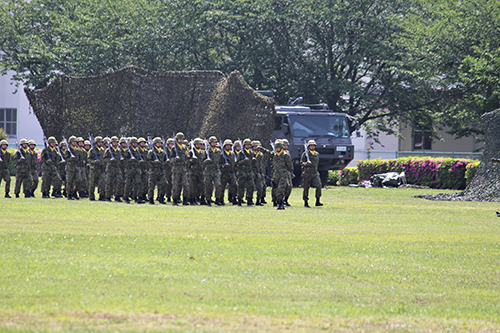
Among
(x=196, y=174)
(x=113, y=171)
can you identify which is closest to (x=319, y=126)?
(x=196, y=174)

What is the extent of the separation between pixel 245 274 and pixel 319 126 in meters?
19.5

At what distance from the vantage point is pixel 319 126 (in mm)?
27078

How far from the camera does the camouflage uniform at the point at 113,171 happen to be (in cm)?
1956

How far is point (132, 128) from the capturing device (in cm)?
2720

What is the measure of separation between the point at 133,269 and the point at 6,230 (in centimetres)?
409

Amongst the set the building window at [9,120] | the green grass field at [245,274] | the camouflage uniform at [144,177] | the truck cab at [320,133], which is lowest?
the green grass field at [245,274]

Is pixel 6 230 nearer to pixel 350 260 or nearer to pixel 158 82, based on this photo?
pixel 350 260

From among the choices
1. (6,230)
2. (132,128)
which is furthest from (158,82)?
(6,230)

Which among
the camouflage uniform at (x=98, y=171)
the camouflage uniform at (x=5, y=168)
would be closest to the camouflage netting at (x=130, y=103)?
the camouflage uniform at (x=98, y=171)

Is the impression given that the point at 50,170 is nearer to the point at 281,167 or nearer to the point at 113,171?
the point at 113,171

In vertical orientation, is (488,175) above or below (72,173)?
above

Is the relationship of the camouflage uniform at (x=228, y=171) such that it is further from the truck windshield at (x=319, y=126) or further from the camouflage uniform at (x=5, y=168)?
the truck windshield at (x=319, y=126)

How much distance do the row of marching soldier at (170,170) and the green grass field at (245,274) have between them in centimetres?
428

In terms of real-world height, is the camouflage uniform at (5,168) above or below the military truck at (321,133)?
below
